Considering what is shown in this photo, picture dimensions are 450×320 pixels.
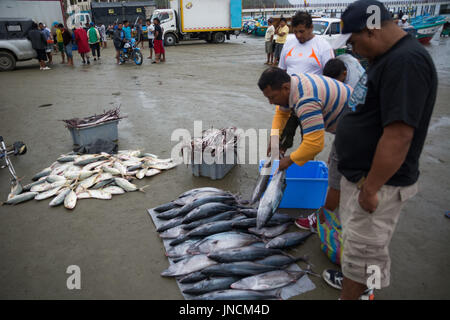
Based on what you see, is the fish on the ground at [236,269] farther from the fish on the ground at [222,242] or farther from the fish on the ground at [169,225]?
the fish on the ground at [169,225]

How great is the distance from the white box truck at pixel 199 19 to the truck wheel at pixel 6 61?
36.6 ft

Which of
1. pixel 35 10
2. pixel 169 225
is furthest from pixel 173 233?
pixel 35 10

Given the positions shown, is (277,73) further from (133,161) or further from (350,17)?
(133,161)

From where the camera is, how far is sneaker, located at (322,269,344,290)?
242cm

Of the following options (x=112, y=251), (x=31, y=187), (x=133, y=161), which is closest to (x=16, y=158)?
(x=31, y=187)

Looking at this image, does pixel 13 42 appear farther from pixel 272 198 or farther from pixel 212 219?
pixel 272 198

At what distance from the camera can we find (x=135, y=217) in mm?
3447

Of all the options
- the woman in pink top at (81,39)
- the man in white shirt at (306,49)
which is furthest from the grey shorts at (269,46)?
the man in white shirt at (306,49)

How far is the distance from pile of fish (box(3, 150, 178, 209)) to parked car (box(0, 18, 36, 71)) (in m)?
11.6

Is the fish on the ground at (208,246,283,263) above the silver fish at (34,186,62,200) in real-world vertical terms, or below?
below

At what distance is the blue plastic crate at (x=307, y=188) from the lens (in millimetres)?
3276

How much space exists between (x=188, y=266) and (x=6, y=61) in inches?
616

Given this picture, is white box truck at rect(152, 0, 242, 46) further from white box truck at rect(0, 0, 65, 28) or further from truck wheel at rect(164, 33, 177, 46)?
white box truck at rect(0, 0, 65, 28)

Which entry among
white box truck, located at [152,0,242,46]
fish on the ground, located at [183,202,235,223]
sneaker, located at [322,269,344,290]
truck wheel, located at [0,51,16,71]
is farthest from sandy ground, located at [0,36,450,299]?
white box truck, located at [152,0,242,46]
